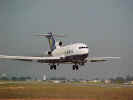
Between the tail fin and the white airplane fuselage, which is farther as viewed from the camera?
the tail fin

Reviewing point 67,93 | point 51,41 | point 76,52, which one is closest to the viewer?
point 67,93

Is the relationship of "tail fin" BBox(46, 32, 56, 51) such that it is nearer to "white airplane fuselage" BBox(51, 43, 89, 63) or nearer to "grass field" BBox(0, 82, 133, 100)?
"white airplane fuselage" BBox(51, 43, 89, 63)

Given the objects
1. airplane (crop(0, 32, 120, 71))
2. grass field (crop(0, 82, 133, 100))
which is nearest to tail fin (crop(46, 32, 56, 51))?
airplane (crop(0, 32, 120, 71))

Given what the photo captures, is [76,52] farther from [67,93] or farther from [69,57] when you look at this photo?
[67,93]

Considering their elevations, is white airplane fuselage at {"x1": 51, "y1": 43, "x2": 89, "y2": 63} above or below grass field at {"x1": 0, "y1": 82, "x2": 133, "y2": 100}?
above

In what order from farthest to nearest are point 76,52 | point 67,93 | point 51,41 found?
1. point 51,41
2. point 76,52
3. point 67,93

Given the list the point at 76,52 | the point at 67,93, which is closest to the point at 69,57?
the point at 76,52

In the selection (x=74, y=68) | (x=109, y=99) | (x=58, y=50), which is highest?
(x=58, y=50)

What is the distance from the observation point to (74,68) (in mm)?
70625

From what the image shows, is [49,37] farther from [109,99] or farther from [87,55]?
[109,99]

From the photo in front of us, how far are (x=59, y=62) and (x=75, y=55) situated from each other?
663cm

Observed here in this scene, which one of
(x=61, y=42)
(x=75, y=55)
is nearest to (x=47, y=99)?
(x=75, y=55)

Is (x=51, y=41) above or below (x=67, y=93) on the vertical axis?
above

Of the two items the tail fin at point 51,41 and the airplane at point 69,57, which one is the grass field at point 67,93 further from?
the tail fin at point 51,41
